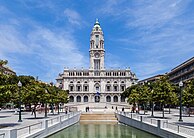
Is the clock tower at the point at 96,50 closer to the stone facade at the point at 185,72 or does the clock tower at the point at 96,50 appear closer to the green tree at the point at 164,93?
the stone facade at the point at 185,72

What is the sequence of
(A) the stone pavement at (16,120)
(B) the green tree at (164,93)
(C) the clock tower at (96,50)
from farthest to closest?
1. (C) the clock tower at (96,50)
2. (B) the green tree at (164,93)
3. (A) the stone pavement at (16,120)

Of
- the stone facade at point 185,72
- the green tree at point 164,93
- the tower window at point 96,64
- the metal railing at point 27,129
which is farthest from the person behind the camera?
the tower window at point 96,64

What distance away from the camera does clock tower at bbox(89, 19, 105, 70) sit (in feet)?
489

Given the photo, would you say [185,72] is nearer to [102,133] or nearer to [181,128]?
[102,133]

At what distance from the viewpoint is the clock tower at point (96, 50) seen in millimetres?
149000

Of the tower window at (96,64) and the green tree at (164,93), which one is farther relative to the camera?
the tower window at (96,64)

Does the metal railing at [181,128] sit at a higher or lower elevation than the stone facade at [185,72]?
lower

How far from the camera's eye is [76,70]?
148 m

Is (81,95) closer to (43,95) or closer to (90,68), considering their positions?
(90,68)

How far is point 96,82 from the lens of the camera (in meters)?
145

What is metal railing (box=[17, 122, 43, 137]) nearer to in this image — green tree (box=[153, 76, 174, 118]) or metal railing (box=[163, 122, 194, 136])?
metal railing (box=[163, 122, 194, 136])

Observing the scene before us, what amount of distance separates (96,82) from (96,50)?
1806 centimetres

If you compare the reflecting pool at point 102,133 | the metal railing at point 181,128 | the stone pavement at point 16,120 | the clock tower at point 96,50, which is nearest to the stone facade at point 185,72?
the clock tower at point 96,50

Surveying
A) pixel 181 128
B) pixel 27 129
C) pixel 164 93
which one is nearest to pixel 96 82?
pixel 164 93
